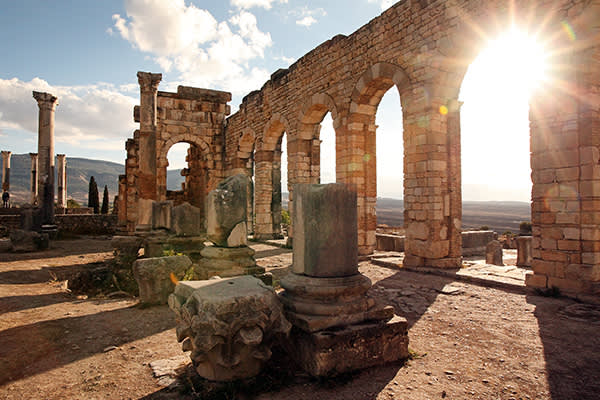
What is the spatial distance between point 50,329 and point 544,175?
7.10 meters

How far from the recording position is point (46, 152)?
1438 cm

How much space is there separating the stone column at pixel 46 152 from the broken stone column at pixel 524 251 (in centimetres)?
1685

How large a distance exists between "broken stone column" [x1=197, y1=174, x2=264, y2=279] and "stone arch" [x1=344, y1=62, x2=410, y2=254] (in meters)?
4.38

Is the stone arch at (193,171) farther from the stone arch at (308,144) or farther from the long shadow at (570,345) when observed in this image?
the long shadow at (570,345)

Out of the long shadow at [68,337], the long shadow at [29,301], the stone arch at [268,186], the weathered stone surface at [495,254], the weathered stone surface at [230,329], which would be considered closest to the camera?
the weathered stone surface at [230,329]

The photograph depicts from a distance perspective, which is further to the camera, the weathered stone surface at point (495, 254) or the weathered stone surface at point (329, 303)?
the weathered stone surface at point (495, 254)

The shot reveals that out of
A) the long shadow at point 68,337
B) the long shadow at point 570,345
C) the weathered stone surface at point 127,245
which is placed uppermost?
the weathered stone surface at point 127,245

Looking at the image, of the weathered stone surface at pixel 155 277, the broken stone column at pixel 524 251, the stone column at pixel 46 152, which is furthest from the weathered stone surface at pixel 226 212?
the stone column at pixel 46 152

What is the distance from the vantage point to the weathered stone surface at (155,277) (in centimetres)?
521

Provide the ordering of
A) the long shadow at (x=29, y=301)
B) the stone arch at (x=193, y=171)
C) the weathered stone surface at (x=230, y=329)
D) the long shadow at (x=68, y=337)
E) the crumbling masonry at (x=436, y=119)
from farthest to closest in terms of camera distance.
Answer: the stone arch at (x=193, y=171), the crumbling masonry at (x=436, y=119), the long shadow at (x=29, y=301), the long shadow at (x=68, y=337), the weathered stone surface at (x=230, y=329)

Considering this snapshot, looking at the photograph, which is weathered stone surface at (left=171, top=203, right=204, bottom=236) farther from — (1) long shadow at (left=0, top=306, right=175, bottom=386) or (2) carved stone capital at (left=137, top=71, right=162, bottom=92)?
(2) carved stone capital at (left=137, top=71, right=162, bottom=92)

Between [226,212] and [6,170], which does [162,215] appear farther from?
[6,170]

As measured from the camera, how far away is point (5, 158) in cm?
2623

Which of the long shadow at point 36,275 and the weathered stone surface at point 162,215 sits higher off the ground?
the weathered stone surface at point 162,215
